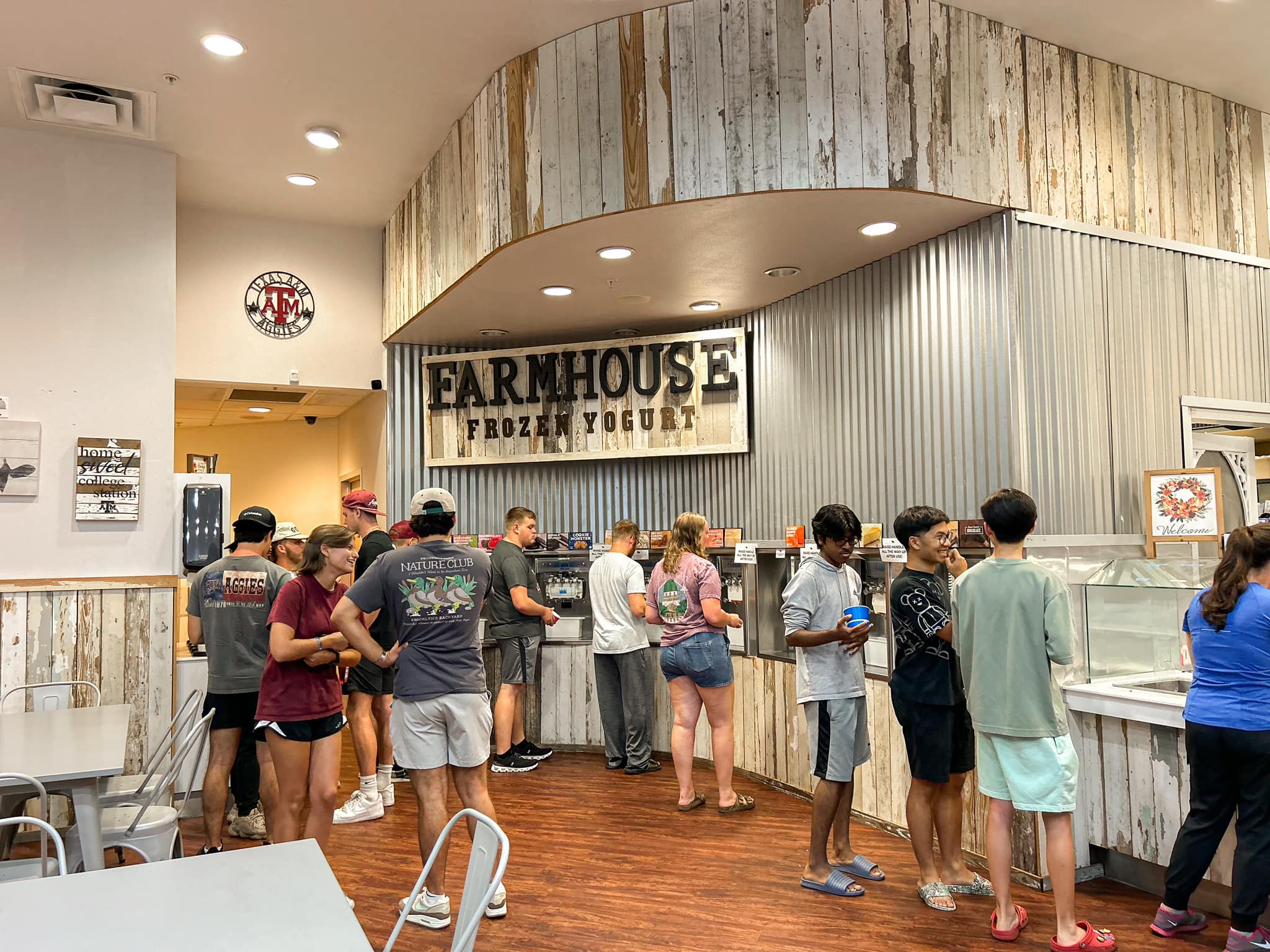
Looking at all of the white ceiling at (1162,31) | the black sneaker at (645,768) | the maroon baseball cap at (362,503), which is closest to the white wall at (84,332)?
the maroon baseball cap at (362,503)

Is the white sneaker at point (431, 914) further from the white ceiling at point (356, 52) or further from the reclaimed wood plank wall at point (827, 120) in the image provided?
the white ceiling at point (356, 52)

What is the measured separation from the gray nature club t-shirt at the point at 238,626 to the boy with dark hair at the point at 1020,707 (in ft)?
10.2

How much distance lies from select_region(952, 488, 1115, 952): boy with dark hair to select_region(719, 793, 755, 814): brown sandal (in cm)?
175

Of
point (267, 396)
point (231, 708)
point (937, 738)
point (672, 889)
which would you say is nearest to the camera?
point (937, 738)

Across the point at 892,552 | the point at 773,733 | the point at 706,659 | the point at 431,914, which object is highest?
the point at 892,552

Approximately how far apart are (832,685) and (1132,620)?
1385mm

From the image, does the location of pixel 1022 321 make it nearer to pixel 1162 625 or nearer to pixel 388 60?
pixel 1162 625

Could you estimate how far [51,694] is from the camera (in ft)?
16.4

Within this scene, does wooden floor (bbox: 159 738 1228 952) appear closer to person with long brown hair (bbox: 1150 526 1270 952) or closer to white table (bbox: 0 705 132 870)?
person with long brown hair (bbox: 1150 526 1270 952)

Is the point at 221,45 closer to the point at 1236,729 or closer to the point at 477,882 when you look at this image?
the point at 477,882

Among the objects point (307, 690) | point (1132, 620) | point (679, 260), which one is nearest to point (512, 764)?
point (307, 690)

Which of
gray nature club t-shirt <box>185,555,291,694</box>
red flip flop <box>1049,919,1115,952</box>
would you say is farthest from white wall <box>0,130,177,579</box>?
red flip flop <box>1049,919,1115,952</box>

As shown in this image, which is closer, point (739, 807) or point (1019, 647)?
point (1019, 647)

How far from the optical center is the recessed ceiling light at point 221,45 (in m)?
4.51
